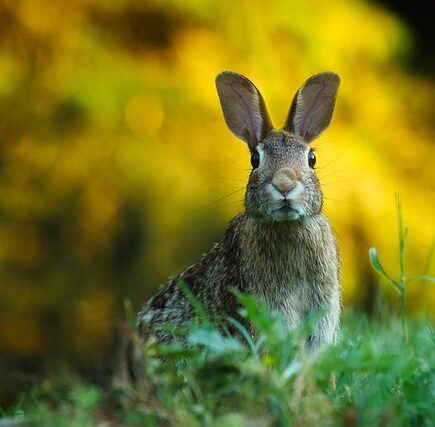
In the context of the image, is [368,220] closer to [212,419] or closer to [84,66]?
[84,66]

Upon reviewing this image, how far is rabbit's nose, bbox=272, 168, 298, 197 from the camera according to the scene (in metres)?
3.51

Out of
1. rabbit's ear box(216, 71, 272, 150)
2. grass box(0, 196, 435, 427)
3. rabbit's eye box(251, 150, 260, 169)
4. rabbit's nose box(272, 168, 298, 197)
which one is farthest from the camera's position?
rabbit's ear box(216, 71, 272, 150)

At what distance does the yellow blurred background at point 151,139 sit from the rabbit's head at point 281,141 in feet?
10.4

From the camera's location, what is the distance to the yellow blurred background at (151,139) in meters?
7.47

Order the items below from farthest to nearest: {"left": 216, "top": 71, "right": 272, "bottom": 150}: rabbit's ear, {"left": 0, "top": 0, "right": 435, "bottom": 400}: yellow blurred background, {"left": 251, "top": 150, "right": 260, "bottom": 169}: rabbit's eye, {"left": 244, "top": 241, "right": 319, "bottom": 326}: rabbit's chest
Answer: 1. {"left": 0, "top": 0, "right": 435, "bottom": 400}: yellow blurred background
2. {"left": 216, "top": 71, "right": 272, "bottom": 150}: rabbit's ear
3. {"left": 251, "top": 150, "right": 260, "bottom": 169}: rabbit's eye
4. {"left": 244, "top": 241, "right": 319, "bottom": 326}: rabbit's chest

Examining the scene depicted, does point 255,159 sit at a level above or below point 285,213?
above

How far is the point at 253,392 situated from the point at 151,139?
567cm

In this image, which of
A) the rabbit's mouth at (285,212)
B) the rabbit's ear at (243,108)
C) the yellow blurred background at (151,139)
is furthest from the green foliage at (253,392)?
the yellow blurred background at (151,139)

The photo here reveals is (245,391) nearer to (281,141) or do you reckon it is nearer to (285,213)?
(285,213)

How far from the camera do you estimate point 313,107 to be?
402cm

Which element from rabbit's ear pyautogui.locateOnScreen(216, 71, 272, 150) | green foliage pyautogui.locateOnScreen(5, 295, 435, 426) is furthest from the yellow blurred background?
green foliage pyautogui.locateOnScreen(5, 295, 435, 426)

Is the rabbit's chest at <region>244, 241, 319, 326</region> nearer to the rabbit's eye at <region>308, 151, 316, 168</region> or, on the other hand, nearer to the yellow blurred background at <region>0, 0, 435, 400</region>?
the rabbit's eye at <region>308, 151, 316, 168</region>

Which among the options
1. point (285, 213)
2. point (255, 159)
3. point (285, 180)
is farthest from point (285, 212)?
point (255, 159)

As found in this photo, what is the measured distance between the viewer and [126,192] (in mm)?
7570
